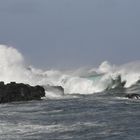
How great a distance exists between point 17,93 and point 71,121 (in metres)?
22.3

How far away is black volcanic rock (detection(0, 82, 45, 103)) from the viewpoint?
60656 millimetres

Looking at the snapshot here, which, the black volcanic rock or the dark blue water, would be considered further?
the black volcanic rock

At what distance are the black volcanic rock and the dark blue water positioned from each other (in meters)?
6.48

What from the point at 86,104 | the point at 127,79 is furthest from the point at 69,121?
the point at 127,79

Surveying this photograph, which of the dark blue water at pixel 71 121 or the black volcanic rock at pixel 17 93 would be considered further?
the black volcanic rock at pixel 17 93

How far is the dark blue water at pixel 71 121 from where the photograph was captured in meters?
33.4

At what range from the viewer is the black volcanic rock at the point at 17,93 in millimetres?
60656

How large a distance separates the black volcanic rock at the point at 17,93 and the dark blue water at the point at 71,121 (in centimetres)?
648

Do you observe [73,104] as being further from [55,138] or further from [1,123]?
[55,138]

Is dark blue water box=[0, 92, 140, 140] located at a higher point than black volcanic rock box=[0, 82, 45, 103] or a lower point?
lower

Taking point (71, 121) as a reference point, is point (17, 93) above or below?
above

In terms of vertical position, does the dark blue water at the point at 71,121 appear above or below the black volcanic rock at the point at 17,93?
below

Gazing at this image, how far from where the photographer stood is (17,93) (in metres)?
61.5

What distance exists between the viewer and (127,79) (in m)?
95.0
